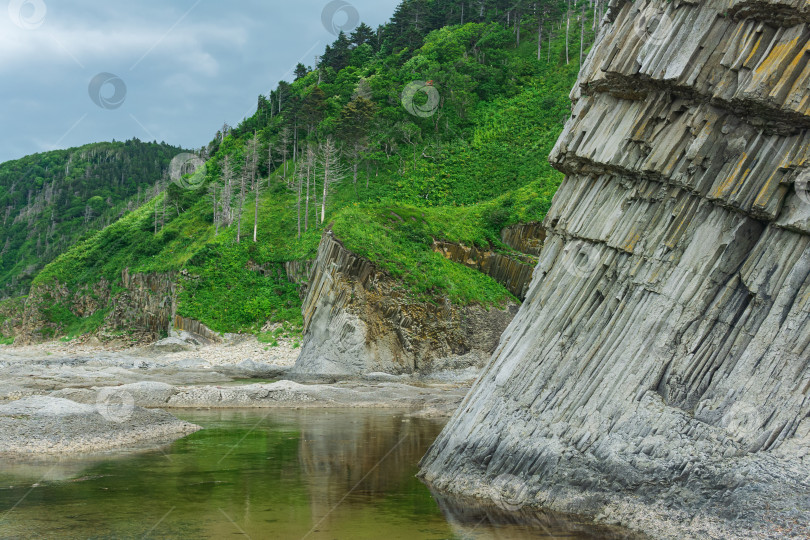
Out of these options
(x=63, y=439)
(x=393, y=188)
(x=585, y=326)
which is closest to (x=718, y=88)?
(x=585, y=326)

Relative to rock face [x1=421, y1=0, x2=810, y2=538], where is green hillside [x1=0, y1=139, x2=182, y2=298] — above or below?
below

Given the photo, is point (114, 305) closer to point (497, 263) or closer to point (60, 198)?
point (497, 263)

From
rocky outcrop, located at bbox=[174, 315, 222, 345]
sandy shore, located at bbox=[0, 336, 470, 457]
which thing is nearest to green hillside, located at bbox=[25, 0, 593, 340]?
rocky outcrop, located at bbox=[174, 315, 222, 345]

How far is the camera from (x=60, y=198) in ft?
537

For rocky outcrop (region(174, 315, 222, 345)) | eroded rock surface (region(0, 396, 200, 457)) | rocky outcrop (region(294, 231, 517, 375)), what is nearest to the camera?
eroded rock surface (region(0, 396, 200, 457))

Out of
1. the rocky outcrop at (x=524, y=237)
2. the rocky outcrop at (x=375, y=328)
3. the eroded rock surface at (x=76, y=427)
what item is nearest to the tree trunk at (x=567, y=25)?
the rocky outcrop at (x=524, y=237)

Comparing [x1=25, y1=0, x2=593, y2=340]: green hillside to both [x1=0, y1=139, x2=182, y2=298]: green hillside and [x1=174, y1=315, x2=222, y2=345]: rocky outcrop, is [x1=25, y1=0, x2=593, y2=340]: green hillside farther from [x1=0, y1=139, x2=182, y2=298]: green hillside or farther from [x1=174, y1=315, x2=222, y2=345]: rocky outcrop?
[x1=0, y1=139, x2=182, y2=298]: green hillside

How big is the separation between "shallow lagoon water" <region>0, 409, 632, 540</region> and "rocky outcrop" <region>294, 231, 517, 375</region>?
18317 mm

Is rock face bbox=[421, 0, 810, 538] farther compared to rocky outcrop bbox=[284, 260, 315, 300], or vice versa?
rocky outcrop bbox=[284, 260, 315, 300]

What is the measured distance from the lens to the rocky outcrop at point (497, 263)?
5269cm

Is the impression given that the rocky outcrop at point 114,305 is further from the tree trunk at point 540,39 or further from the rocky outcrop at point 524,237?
the tree trunk at point 540,39

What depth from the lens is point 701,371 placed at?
14289 millimetres

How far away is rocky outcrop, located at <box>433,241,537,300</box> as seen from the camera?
52688mm

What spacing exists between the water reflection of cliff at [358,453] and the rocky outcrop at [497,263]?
2340cm
